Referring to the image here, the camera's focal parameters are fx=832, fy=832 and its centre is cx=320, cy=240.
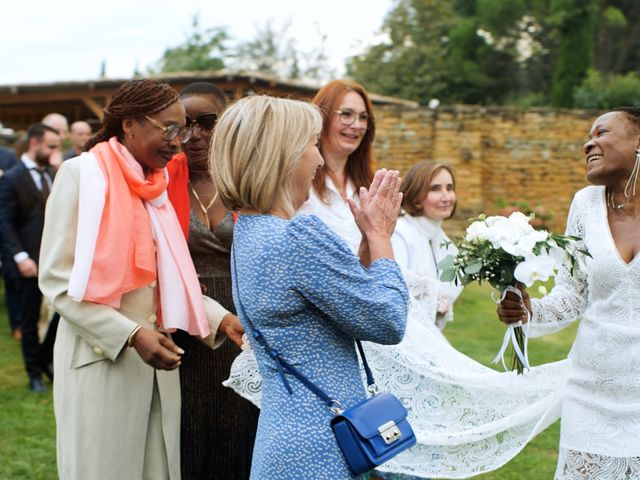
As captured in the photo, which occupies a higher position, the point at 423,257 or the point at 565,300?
the point at 565,300

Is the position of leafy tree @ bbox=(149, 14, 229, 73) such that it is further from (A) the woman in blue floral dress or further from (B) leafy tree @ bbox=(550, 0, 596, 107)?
(A) the woman in blue floral dress

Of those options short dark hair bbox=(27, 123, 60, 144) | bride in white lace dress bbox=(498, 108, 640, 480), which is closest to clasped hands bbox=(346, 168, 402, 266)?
bride in white lace dress bbox=(498, 108, 640, 480)

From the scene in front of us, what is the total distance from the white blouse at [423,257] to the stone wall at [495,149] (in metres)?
14.0

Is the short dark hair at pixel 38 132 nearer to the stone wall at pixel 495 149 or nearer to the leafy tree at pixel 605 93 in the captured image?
the stone wall at pixel 495 149

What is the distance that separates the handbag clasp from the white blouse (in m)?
2.39

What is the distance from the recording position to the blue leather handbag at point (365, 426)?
9.04ft

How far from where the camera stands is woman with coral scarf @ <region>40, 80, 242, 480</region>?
3430 millimetres

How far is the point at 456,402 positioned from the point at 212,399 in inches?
50.9

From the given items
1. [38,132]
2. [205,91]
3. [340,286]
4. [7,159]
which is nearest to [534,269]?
[340,286]

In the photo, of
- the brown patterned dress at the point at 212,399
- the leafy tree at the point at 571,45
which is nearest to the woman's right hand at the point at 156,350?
the brown patterned dress at the point at 212,399

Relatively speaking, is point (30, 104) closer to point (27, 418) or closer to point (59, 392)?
point (27, 418)

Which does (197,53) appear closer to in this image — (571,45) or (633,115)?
(571,45)

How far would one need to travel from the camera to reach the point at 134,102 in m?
3.71

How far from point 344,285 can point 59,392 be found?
60.0 inches
